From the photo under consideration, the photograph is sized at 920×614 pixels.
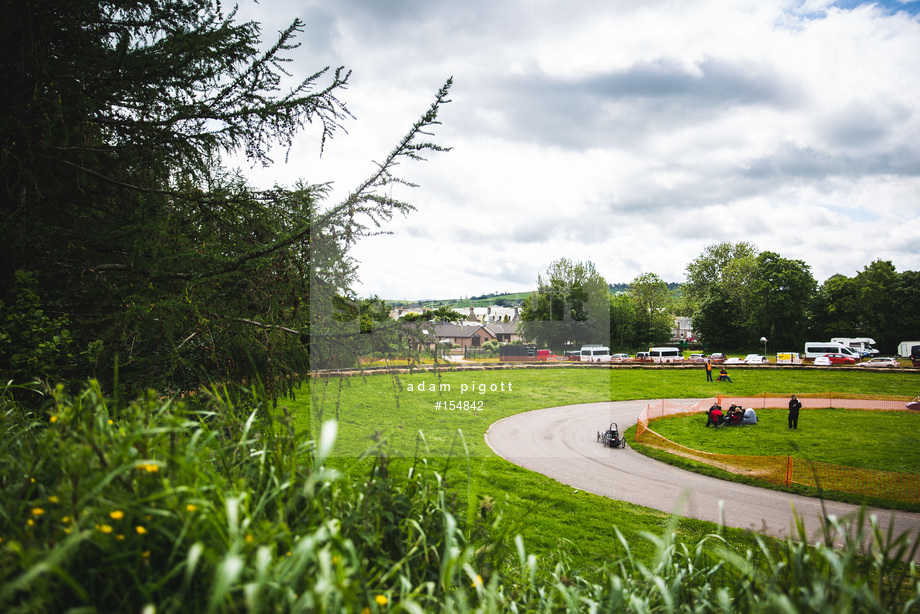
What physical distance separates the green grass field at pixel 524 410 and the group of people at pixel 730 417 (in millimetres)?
1317

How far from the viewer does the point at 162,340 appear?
392 cm

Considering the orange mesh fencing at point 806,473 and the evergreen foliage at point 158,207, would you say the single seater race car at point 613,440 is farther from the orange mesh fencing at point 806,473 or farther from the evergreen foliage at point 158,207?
the evergreen foliage at point 158,207

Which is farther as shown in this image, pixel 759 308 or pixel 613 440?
pixel 759 308

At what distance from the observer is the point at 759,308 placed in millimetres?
51656

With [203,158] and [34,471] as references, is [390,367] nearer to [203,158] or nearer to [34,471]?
[34,471]

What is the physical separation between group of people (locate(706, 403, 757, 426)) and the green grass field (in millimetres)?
1317

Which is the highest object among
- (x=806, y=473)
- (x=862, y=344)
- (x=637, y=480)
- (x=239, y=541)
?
(x=239, y=541)

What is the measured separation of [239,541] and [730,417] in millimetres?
22683

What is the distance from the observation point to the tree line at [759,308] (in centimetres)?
4831

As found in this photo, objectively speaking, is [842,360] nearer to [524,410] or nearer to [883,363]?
[883,363]

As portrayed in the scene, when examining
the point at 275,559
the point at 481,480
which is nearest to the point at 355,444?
the point at 481,480

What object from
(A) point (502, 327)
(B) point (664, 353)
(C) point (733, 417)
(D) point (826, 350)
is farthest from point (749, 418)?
(A) point (502, 327)

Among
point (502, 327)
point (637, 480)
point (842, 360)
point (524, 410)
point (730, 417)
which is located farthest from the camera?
point (502, 327)

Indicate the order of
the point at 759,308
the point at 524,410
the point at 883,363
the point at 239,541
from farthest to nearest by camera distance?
1. the point at 759,308
2. the point at 883,363
3. the point at 524,410
4. the point at 239,541
